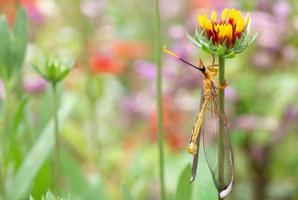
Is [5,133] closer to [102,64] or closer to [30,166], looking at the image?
[30,166]

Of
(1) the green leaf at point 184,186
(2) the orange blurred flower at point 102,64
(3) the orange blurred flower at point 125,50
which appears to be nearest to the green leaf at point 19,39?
(1) the green leaf at point 184,186

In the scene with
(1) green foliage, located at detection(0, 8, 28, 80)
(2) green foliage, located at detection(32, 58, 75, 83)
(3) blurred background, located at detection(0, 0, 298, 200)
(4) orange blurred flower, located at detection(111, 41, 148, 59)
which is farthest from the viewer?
(4) orange blurred flower, located at detection(111, 41, 148, 59)

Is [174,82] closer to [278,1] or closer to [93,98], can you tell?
[93,98]

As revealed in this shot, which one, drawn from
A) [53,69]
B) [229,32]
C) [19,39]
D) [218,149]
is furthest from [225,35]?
[19,39]

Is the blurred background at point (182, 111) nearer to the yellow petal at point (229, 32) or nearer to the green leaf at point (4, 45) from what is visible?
the green leaf at point (4, 45)

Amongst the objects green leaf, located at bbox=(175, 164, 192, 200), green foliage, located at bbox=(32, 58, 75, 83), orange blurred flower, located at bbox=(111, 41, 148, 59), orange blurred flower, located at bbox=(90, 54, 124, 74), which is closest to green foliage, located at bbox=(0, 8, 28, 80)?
green foliage, located at bbox=(32, 58, 75, 83)

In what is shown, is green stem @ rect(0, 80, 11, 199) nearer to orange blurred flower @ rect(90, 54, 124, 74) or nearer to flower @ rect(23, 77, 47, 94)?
flower @ rect(23, 77, 47, 94)

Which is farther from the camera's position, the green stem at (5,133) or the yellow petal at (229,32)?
the green stem at (5,133)
